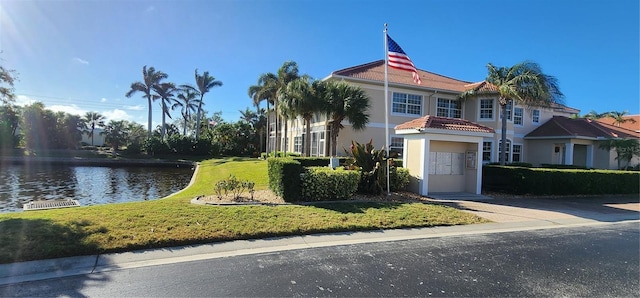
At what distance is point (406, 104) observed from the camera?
2294cm

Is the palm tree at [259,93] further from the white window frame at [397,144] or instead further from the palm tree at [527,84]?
the palm tree at [527,84]

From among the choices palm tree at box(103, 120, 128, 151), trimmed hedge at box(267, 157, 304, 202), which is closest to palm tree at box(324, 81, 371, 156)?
trimmed hedge at box(267, 157, 304, 202)

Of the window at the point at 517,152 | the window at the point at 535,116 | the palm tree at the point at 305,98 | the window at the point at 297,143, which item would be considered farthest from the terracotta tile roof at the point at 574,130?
the window at the point at 297,143

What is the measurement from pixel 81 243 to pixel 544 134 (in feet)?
98.0

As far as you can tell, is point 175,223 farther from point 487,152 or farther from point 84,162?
point 84,162

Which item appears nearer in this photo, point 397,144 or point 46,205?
point 46,205

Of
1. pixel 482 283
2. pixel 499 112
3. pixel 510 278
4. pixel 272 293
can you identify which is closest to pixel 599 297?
pixel 510 278

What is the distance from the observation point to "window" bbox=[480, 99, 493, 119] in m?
24.1

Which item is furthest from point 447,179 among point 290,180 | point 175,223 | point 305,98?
point 175,223

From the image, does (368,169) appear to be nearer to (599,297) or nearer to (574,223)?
(574,223)

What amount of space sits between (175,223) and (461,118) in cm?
2264

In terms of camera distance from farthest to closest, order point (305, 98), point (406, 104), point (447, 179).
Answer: point (406, 104) → point (305, 98) → point (447, 179)

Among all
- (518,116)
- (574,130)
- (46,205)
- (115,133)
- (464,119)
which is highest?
(518,116)

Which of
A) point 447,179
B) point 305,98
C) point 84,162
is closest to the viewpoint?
point 447,179
